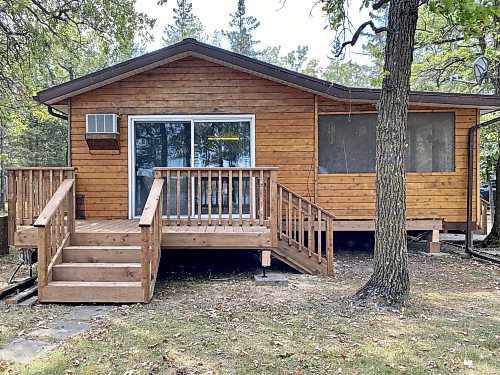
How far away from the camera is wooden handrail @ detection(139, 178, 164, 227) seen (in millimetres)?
4389

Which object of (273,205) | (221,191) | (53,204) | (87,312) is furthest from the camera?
(221,191)

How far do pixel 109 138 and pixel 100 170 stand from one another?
0.65m

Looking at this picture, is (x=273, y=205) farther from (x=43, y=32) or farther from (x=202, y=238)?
(x=43, y=32)

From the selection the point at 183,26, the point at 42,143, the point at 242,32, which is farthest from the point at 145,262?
the point at 183,26

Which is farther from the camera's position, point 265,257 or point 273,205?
point 265,257

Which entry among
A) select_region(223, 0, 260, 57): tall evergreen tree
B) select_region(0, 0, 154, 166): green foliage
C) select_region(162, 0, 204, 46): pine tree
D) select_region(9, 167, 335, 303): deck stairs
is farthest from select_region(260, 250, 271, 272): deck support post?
select_region(223, 0, 260, 57): tall evergreen tree

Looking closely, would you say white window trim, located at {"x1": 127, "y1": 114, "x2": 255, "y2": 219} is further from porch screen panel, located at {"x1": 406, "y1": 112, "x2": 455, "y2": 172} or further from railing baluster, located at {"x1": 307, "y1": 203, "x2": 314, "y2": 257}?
porch screen panel, located at {"x1": 406, "y1": 112, "x2": 455, "y2": 172}

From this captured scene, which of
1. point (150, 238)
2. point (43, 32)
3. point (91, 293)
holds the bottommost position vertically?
point (91, 293)

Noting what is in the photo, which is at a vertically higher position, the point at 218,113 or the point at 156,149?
the point at 218,113

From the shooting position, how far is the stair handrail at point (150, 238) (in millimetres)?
4359

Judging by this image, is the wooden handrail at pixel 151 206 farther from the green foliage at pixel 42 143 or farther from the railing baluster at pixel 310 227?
the green foliage at pixel 42 143

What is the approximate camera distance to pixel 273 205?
5340 millimetres

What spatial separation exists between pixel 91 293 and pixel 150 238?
85 cm

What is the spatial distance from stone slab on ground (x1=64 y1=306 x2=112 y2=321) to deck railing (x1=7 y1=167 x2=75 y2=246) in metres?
1.89
